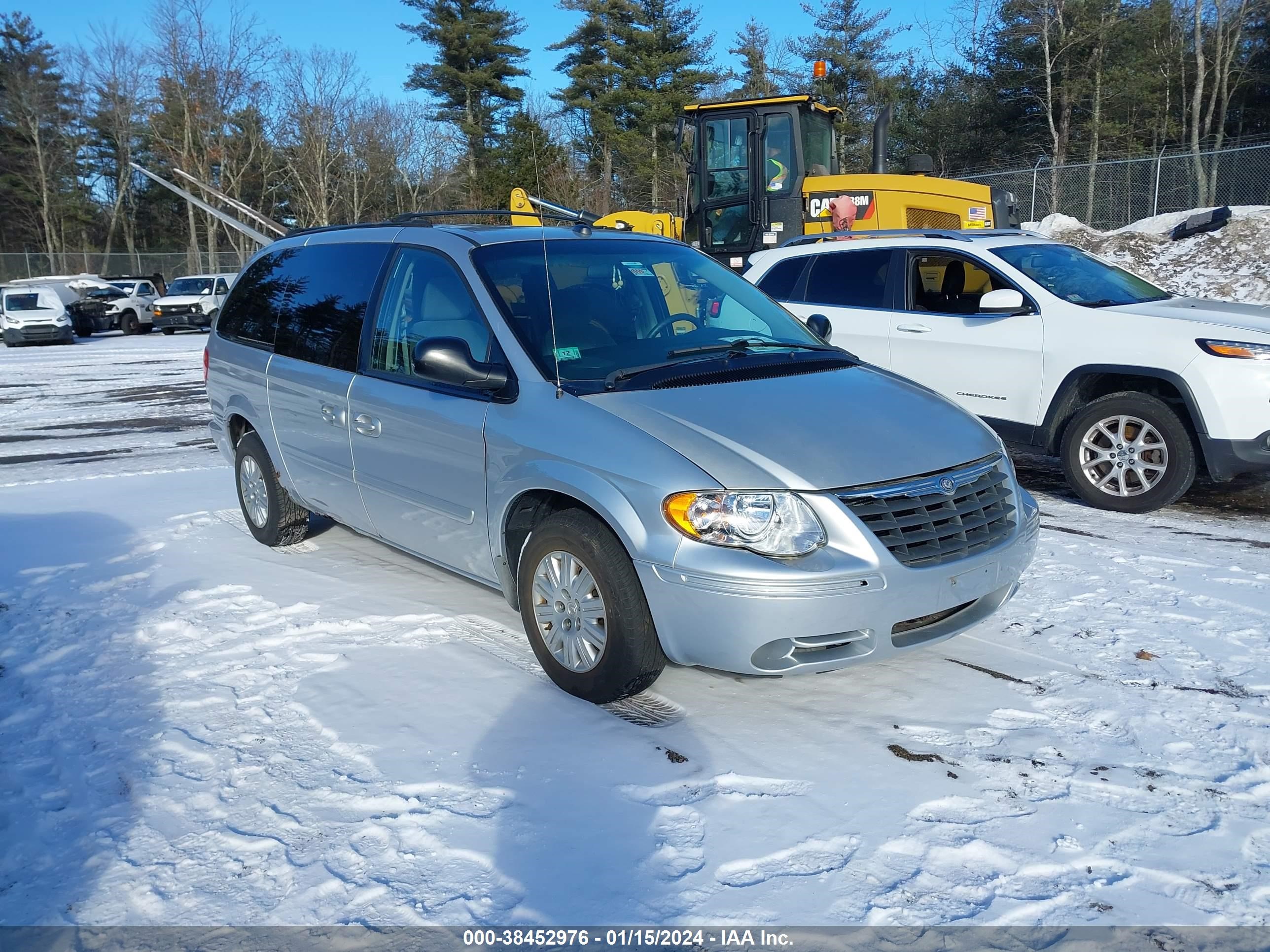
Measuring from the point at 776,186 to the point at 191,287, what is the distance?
23623 millimetres

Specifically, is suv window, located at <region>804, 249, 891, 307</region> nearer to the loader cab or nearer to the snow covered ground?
the snow covered ground

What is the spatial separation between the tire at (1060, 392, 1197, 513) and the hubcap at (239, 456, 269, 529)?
17.3 ft

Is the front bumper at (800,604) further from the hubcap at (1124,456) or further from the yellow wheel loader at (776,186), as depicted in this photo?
the yellow wheel loader at (776,186)

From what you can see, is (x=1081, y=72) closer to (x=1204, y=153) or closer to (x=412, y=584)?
(x=1204, y=153)

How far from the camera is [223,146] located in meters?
43.2

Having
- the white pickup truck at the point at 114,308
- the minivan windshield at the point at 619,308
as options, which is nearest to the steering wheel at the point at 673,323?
the minivan windshield at the point at 619,308

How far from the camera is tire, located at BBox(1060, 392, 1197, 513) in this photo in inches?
254

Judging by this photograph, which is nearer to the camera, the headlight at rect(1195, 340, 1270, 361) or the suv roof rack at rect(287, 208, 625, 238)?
the suv roof rack at rect(287, 208, 625, 238)

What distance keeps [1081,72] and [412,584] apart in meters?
34.9

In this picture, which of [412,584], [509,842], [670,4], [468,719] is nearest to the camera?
[509,842]

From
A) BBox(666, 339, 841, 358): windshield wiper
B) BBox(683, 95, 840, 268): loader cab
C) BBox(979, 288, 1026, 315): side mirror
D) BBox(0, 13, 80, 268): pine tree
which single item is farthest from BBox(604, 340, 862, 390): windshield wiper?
BBox(0, 13, 80, 268): pine tree

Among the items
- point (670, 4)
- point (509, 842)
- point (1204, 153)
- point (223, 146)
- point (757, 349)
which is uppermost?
point (670, 4)

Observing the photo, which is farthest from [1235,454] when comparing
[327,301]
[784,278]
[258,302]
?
[258,302]

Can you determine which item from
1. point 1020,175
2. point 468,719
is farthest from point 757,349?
point 1020,175
